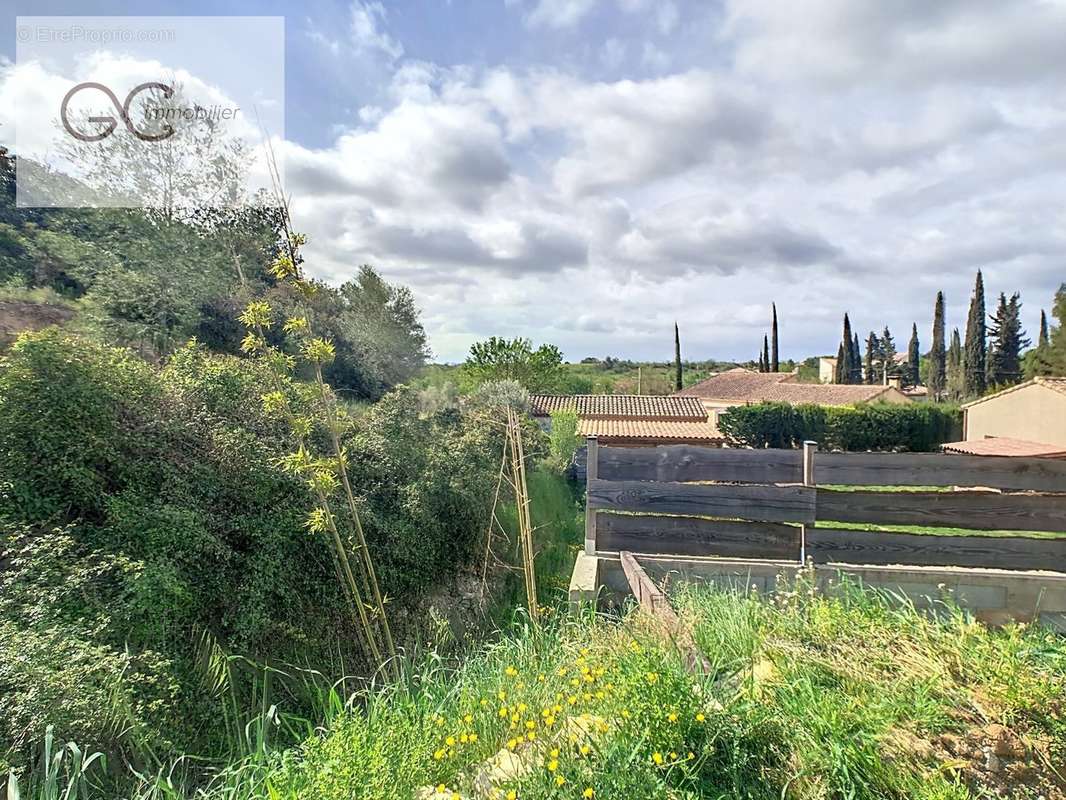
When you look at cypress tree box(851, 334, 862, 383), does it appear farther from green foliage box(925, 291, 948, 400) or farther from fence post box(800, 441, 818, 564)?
fence post box(800, 441, 818, 564)

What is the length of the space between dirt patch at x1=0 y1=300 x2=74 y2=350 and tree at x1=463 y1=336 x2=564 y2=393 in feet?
56.0

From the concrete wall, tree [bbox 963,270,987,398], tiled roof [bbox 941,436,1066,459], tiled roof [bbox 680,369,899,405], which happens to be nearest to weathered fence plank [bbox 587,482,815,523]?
tiled roof [bbox 941,436,1066,459]

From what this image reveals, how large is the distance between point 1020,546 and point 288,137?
7176mm

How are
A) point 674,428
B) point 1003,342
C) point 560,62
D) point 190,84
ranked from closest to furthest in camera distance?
point 560,62, point 190,84, point 674,428, point 1003,342

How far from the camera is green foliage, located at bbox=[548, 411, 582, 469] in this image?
10.3 m

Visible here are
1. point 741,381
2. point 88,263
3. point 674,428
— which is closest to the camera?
point 88,263

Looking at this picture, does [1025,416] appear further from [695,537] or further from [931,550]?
[695,537]

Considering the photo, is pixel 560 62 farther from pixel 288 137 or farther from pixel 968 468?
pixel 968 468

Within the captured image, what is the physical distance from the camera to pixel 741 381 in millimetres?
32188

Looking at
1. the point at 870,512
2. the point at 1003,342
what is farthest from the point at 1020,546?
the point at 1003,342

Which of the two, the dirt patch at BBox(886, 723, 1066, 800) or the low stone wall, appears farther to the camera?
the low stone wall

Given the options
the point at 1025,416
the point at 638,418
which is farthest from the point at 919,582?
the point at 1025,416

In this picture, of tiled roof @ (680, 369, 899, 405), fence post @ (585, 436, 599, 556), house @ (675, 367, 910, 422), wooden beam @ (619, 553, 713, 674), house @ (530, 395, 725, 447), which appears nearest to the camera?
wooden beam @ (619, 553, 713, 674)

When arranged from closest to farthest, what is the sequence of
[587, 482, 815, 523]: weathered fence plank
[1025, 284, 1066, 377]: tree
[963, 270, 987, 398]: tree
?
1. [587, 482, 815, 523]: weathered fence plank
2. [1025, 284, 1066, 377]: tree
3. [963, 270, 987, 398]: tree
